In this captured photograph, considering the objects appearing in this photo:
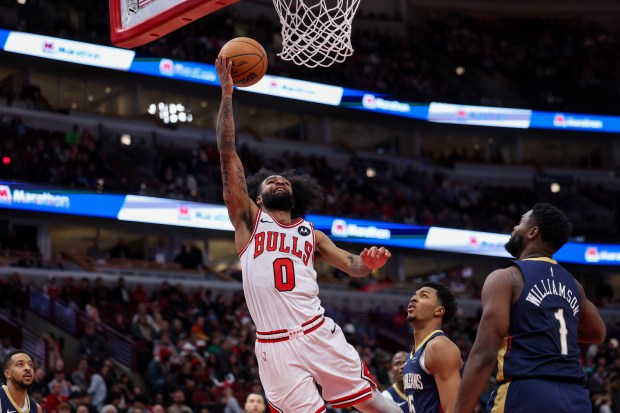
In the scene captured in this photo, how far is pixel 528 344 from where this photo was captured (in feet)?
15.5

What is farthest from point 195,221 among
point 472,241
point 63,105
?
point 472,241

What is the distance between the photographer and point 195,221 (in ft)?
85.9

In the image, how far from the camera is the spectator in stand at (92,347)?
17.1 meters

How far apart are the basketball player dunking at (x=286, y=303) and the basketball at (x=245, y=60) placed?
0.14 m

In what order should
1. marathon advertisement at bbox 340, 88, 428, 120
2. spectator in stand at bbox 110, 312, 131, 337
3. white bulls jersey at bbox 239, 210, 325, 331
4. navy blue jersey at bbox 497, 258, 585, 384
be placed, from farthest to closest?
marathon advertisement at bbox 340, 88, 428, 120 → spectator in stand at bbox 110, 312, 131, 337 → white bulls jersey at bbox 239, 210, 325, 331 → navy blue jersey at bbox 497, 258, 585, 384

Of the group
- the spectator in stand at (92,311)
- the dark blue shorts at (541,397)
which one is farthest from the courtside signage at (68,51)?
the dark blue shorts at (541,397)

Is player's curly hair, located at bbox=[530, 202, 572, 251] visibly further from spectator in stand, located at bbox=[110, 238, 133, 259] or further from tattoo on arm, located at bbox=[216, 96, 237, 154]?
spectator in stand, located at bbox=[110, 238, 133, 259]

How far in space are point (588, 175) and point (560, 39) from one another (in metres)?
6.65

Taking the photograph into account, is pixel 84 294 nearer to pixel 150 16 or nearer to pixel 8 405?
pixel 8 405

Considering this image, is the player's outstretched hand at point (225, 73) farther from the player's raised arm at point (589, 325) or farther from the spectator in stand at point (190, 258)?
the spectator in stand at point (190, 258)

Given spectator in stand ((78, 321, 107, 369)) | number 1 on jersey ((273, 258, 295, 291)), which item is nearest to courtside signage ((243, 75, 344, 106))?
spectator in stand ((78, 321, 107, 369))

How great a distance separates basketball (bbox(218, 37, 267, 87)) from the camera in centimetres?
657

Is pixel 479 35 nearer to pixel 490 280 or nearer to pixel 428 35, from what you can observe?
pixel 428 35

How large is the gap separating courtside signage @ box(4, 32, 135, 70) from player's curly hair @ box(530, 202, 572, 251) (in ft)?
76.3
